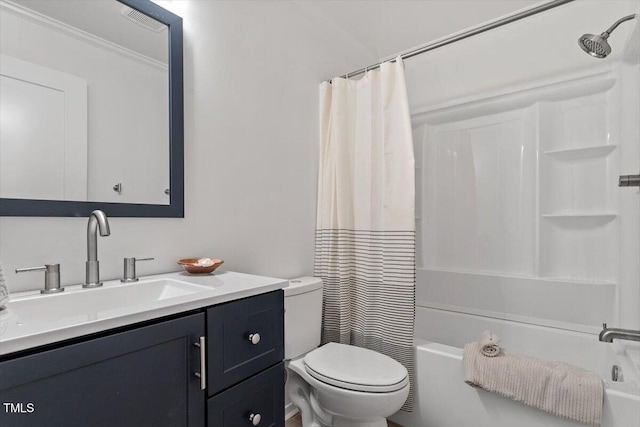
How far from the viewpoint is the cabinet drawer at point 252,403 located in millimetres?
944

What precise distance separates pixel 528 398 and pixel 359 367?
26.0 inches

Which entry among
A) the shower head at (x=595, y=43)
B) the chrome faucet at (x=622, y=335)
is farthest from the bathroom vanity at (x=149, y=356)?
the shower head at (x=595, y=43)

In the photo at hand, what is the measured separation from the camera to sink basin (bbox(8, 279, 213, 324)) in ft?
2.81

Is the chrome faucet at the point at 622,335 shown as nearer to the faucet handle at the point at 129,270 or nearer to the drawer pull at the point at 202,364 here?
the drawer pull at the point at 202,364

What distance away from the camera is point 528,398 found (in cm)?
132

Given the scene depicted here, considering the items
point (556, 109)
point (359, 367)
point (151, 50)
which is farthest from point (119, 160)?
point (556, 109)

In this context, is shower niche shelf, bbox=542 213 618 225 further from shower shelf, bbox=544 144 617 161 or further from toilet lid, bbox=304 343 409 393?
toilet lid, bbox=304 343 409 393

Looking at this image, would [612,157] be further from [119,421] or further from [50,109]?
[50,109]

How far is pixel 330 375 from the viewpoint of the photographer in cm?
141

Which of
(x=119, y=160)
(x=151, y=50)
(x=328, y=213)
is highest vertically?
(x=151, y=50)

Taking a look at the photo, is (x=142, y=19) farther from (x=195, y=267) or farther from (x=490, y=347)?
(x=490, y=347)

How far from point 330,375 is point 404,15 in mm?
2213

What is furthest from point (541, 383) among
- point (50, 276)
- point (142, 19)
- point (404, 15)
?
point (404, 15)

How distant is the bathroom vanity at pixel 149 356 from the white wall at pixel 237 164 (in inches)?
6.9
